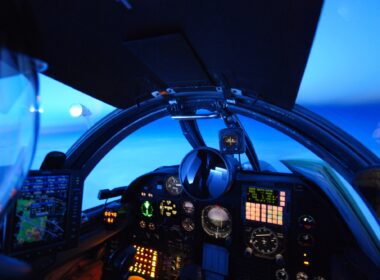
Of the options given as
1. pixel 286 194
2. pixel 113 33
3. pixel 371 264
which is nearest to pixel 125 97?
pixel 113 33

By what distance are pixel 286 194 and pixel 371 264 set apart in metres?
0.75

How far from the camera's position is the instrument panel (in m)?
2.03

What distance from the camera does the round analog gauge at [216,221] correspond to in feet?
7.53

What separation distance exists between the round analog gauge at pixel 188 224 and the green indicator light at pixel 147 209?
41cm

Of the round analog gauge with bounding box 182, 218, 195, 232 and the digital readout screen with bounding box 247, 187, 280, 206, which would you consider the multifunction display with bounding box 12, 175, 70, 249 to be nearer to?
the round analog gauge with bounding box 182, 218, 195, 232

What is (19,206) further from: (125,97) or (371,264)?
(371,264)

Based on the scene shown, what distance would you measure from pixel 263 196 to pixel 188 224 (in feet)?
2.88

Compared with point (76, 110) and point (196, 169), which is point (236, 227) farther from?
point (76, 110)

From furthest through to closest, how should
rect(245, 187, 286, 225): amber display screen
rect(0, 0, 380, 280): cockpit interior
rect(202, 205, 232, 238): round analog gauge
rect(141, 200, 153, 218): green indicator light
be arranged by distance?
rect(141, 200, 153, 218): green indicator light < rect(202, 205, 232, 238): round analog gauge < rect(245, 187, 286, 225): amber display screen < rect(0, 0, 380, 280): cockpit interior

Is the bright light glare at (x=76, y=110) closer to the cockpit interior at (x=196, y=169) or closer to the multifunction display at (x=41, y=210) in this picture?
the cockpit interior at (x=196, y=169)

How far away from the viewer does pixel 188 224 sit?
2465 millimetres

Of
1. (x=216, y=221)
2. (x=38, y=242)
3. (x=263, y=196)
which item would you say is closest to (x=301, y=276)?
(x=263, y=196)

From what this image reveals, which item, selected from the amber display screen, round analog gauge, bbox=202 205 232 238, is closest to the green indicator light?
round analog gauge, bbox=202 205 232 238

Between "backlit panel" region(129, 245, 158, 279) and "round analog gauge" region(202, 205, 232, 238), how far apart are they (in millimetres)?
691
